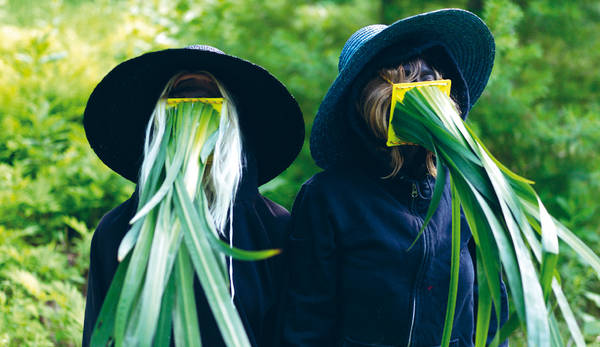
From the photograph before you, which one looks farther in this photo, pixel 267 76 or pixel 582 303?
pixel 582 303

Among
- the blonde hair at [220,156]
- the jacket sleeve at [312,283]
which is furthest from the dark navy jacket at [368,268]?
the blonde hair at [220,156]

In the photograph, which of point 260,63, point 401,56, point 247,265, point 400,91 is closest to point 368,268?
point 247,265

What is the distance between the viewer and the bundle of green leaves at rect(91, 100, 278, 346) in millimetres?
1245

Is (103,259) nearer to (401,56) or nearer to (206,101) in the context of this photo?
(206,101)

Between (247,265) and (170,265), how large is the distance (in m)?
0.47

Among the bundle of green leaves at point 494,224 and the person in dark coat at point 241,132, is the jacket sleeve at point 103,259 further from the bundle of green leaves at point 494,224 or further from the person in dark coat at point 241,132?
the bundle of green leaves at point 494,224

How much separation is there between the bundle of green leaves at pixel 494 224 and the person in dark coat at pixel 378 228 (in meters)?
0.13

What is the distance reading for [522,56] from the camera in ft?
11.4

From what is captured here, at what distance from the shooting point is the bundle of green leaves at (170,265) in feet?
4.09

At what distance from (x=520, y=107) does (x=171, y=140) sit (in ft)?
8.58

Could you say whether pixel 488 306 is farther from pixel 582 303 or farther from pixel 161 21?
pixel 161 21

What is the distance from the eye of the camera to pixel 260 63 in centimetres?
395

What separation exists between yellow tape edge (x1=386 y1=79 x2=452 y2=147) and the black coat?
494 mm

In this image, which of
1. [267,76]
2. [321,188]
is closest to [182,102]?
[267,76]
